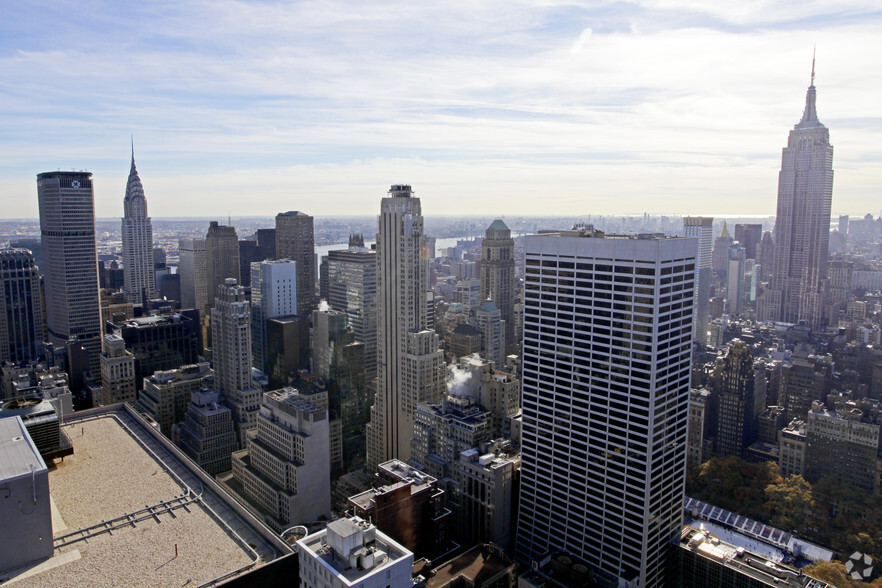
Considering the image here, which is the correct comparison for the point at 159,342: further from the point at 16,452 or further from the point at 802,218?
the point at 802,218

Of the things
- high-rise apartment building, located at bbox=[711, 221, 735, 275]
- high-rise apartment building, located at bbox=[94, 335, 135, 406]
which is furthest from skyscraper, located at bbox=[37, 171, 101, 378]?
high-rise apartment building, located at bbox=[711, 221, 735, 275]

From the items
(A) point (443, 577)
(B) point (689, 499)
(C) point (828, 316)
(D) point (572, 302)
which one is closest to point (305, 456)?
(A) point (443, 577)

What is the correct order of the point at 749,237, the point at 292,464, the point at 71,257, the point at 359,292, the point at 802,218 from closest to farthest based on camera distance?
the point at 292,464
the point at 359,292
the point at 71,257
the point at 802,218
the point at 749,237

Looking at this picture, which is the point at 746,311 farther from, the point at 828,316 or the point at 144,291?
the point at 144,291

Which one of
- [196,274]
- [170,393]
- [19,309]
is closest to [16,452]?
[170,393]

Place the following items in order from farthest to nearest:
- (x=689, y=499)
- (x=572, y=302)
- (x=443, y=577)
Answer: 1. (x=689, y=499)
2. (x=572, y=302)
3. (x=443, y=577)

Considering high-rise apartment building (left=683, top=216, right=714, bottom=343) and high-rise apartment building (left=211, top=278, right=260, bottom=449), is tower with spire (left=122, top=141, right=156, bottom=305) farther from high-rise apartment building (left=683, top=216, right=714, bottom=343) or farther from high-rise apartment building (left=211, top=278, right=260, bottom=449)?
high-rise apartment building (left=683, top=216, right=714, bottom=343)
